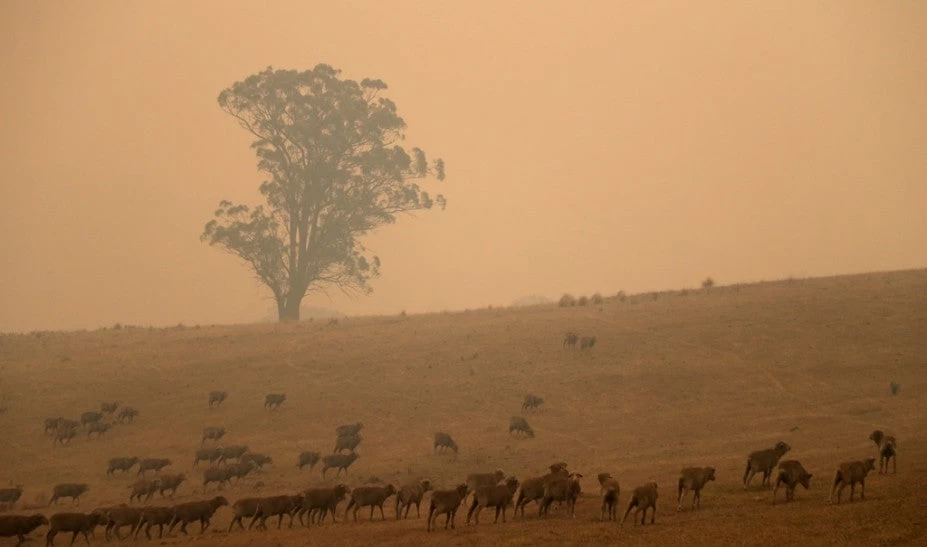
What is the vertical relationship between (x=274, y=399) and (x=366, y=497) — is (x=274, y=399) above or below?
above

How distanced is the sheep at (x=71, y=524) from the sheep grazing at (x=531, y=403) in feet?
54.7

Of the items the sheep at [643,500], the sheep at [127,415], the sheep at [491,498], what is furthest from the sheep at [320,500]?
the sheep at [127,415]

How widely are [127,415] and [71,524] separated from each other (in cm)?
1445

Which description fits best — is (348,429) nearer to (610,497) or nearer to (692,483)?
(610,497)

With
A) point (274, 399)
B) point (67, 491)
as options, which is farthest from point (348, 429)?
point (67, 491)

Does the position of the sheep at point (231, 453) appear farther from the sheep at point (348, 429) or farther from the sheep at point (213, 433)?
the sheep at point (348, 429)

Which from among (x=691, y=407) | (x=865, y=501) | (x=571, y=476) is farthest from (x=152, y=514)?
(x=691, y=407)

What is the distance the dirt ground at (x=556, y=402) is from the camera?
2422cm

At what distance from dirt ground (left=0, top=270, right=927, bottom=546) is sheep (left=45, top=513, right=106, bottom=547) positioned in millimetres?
1375

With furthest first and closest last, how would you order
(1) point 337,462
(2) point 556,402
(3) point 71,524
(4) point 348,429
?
(2) point 556,402, (4) point 348,429, (1) point 337,462, (3) point 71,524

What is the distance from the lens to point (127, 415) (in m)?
39.7

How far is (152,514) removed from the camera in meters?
26.2

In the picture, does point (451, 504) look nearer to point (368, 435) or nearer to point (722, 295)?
point (368, 435)

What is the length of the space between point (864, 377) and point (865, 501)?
16508 millimetres
